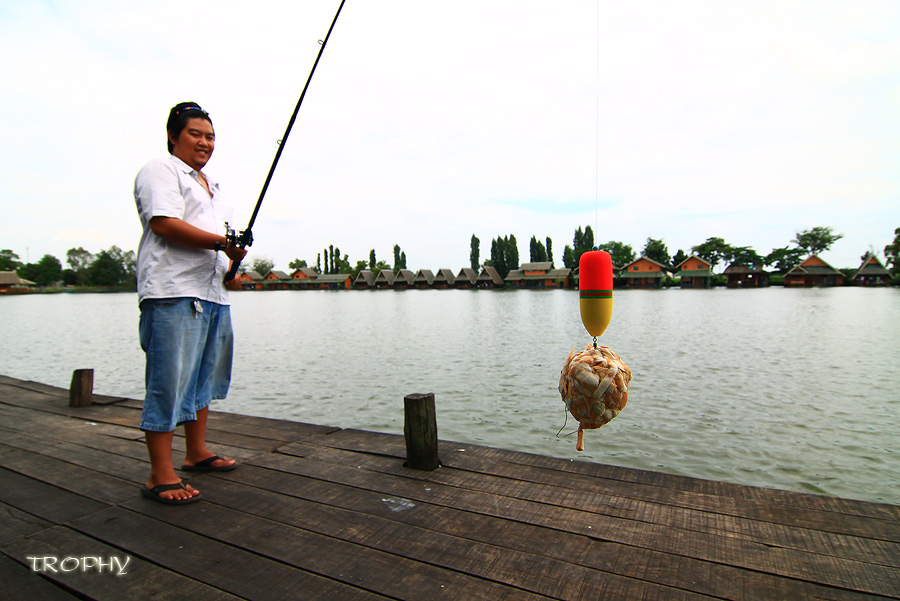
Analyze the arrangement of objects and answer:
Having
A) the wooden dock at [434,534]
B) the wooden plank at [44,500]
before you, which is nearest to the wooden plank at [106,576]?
the wooden dock at [434,534]

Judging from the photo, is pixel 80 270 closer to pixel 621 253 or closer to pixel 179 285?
pixel 621 253

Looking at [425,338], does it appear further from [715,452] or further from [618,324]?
[715,452]

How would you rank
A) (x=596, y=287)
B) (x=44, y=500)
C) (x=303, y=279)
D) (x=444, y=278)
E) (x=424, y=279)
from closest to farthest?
(x=596, y=287)
(x=44, y=500)
(x=444, y=278)
(x=424, y=279)
(x=303, y=279)

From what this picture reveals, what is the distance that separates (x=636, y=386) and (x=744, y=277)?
73.6 m

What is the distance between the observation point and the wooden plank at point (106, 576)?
6.15ft

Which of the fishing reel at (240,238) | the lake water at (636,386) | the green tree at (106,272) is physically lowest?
the lake water at (636,386)

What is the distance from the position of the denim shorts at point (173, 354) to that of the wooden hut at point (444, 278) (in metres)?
88.4

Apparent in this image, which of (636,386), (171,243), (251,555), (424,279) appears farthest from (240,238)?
(424,279)

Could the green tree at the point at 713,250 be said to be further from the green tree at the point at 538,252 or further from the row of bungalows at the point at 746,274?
the green tree at the point at 538,252

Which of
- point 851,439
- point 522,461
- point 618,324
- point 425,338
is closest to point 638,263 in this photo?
point 618,324

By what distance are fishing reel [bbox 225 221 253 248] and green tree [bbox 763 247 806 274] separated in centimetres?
9140

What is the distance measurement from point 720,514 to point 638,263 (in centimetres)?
7701

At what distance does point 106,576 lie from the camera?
2016mm

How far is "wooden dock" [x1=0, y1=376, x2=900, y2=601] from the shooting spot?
6.25ft
